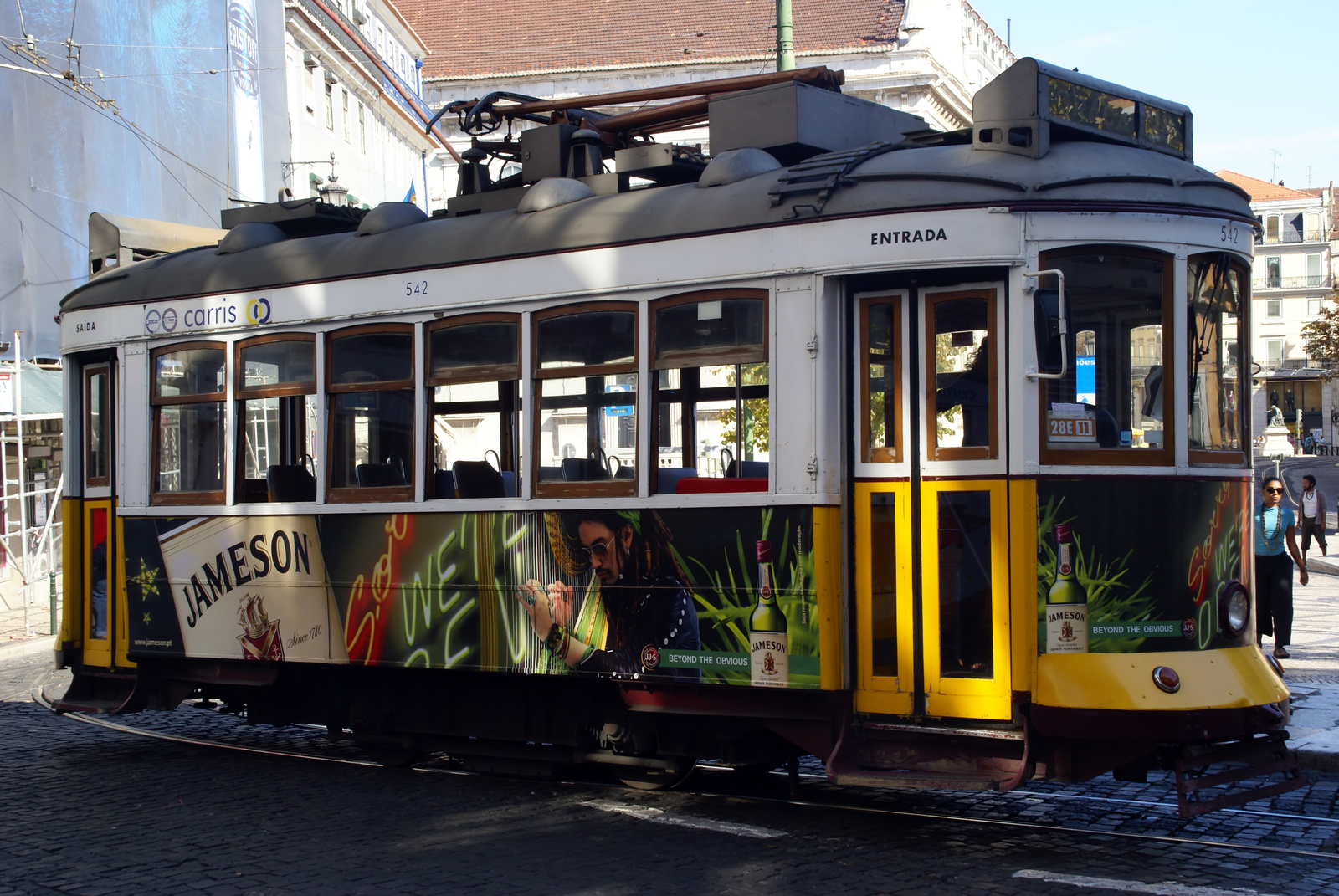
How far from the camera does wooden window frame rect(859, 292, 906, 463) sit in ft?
22.5

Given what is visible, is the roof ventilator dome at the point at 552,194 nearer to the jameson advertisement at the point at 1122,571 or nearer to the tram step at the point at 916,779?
the jameson advertisement at the point at 1122,571

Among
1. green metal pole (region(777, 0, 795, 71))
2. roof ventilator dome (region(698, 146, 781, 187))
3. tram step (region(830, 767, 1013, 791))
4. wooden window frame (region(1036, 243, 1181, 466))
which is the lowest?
tram step (region(830, 767, 1013, 791))

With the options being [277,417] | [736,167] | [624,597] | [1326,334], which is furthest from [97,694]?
[1326,334]

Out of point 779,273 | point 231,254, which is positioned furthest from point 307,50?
point 779,273

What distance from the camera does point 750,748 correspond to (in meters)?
7.48

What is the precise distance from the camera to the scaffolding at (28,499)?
18.2 m

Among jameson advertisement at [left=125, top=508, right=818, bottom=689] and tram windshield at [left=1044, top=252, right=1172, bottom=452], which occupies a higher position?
tram windshield at [left=1044, top=252, right=1172, bottom=452]

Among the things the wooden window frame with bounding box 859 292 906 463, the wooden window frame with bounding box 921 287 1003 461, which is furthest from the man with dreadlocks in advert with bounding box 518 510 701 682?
the wooden window frame with bounding box 921 287 1003 461

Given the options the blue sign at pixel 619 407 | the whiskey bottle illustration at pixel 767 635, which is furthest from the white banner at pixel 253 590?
the whiskey bottle illustration at pixel 767 635

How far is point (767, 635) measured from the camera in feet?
22.9

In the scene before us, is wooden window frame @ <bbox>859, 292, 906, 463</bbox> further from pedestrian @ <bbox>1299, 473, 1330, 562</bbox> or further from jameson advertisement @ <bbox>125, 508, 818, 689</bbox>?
pedestrian @ <bbox>1299, 473, 1330, 562</bbox>

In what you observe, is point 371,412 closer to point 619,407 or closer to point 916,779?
point 619,407

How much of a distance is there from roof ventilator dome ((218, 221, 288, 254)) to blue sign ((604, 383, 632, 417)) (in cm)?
343

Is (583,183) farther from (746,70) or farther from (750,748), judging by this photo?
(746,70)
